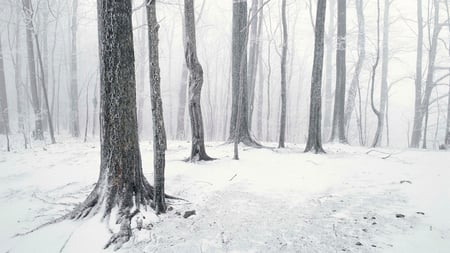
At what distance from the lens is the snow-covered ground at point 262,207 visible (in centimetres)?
292

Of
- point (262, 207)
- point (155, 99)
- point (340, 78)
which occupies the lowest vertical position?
point (262, 207)

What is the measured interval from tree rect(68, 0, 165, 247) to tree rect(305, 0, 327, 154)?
18.5ft

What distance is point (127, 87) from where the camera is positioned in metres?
3.64

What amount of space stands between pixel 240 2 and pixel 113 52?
6.06 m

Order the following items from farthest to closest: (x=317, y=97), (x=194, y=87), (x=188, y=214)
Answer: (x=317, y=97) → (x=194, y=87) → (x=188, y=214)

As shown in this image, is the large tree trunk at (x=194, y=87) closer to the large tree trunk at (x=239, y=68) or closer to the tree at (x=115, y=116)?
the large tree trunk at (x=239, y=68)

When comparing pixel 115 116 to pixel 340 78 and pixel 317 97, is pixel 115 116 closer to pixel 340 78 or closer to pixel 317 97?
pixel 317 97

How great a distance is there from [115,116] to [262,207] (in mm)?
2406

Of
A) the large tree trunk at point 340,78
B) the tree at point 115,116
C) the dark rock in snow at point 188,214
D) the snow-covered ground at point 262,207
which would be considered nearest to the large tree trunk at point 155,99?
the tree at point 115,116

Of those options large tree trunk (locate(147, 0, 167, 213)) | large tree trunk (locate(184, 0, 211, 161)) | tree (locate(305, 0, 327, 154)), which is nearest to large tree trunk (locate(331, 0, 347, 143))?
tree (locate(305, 0, 327, 154))

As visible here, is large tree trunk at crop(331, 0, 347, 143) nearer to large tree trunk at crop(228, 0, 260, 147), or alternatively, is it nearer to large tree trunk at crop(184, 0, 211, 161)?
large tree trunk at crop(228, 0, 260, 147)

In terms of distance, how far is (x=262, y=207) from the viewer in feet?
12.9

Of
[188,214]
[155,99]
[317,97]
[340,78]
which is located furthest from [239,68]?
[188,214]

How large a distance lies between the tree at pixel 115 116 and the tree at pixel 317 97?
18.5ft
